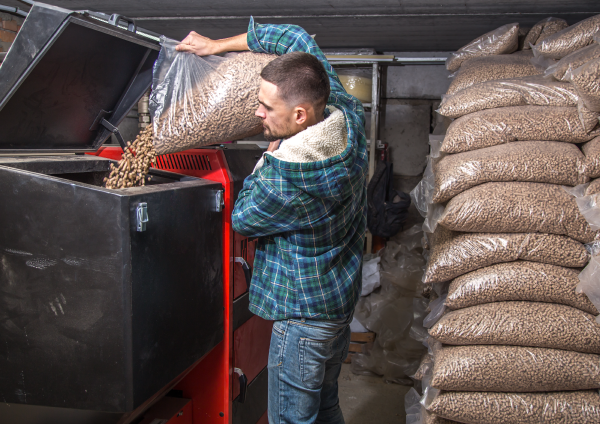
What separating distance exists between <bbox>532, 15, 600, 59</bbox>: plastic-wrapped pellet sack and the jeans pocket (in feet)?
5.01

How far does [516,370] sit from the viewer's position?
5.23 ft

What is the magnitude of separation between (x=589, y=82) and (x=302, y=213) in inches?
44.1

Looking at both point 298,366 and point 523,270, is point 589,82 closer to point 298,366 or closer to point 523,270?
point 523,270

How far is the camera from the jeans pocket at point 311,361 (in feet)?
4.75

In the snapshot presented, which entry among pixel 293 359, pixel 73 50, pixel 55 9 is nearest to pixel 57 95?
pixel 73 50

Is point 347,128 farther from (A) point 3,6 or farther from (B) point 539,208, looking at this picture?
(A) point 3,6

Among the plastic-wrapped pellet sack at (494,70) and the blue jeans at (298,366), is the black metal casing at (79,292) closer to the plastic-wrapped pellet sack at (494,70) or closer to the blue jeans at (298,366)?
the blue jeans at (298,366)

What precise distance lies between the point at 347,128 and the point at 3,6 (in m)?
1.97

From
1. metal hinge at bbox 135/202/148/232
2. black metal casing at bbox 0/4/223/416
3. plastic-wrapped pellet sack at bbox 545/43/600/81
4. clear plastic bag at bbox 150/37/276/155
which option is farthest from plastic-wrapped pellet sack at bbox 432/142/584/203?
metal hinge at bbox 135/202/148/232

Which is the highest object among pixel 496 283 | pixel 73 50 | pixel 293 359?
pixel 73 50

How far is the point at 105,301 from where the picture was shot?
1144 millimetres

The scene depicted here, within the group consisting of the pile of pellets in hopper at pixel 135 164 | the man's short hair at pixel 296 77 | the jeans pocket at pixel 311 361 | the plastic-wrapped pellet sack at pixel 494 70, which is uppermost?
the plastic-wrapped pellet sack at pixel 494 70

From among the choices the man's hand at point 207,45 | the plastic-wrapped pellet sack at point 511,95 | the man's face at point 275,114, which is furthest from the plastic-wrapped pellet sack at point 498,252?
the man's hand at point 207,45

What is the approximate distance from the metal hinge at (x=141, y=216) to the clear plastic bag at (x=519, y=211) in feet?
3.58
